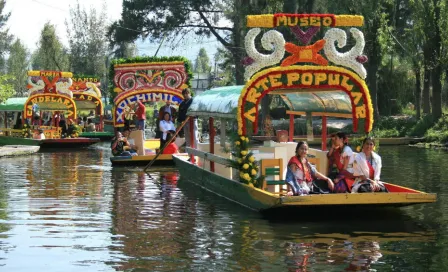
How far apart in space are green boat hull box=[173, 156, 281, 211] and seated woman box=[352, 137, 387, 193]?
153cm

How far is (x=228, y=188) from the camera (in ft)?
58.9

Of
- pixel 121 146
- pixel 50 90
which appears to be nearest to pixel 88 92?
→ pixel 50 90

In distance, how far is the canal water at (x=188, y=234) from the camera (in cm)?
1230

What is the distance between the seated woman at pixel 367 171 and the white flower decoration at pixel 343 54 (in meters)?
1.45

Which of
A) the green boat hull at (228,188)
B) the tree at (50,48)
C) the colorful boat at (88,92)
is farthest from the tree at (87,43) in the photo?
the green boat hull at (228,188)

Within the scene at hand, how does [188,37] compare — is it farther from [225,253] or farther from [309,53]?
[225,253]

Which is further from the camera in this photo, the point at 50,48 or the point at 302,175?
the point at 50,48

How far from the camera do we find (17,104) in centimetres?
4609

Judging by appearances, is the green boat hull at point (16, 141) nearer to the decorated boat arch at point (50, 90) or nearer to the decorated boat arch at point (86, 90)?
the decorated boat arch at point (50, 90)

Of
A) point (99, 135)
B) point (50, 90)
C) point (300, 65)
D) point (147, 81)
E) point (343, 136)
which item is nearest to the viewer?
point (300, 65)

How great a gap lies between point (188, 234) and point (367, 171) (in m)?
3.30

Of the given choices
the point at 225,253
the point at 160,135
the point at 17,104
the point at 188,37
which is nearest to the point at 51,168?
the point at 160,135

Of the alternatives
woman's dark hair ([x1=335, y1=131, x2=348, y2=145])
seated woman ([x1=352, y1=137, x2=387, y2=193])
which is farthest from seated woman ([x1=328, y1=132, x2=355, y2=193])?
seated woman ([x1=352, y1=137, x2=387, y2=193])

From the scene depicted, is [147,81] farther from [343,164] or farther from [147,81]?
[343,164]
